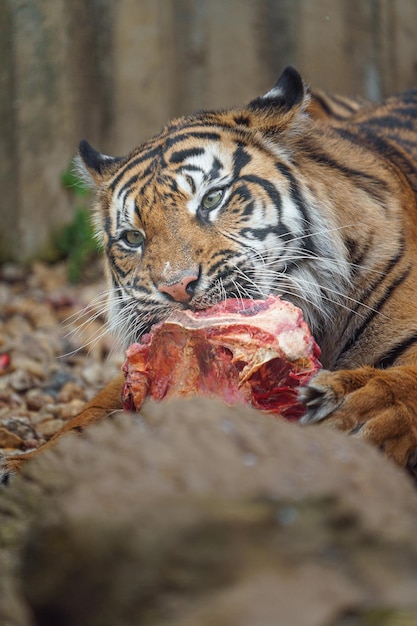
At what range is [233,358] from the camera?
2.31m

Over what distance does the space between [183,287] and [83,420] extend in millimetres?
733

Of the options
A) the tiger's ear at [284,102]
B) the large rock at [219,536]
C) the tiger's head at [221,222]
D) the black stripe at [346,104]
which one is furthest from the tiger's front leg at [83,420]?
the black stripe at [346,104]

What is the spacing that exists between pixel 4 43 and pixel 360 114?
8.75 ft

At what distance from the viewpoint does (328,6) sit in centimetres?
612

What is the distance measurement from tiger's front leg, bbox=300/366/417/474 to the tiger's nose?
55cm

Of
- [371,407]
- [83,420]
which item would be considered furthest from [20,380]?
[371,407]

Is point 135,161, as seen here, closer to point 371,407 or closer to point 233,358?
point 233,358

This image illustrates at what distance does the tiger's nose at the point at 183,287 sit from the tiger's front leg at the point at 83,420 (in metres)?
0.63

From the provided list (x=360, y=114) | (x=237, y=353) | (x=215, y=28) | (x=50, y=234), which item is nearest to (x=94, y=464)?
(x=237, y=353)

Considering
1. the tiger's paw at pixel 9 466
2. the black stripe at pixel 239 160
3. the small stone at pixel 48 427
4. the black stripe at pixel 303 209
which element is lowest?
the small stone at pixel 48 427

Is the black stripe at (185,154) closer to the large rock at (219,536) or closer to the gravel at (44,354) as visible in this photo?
the gravel at (44,354)

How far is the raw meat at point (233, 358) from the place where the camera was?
90.4 inches

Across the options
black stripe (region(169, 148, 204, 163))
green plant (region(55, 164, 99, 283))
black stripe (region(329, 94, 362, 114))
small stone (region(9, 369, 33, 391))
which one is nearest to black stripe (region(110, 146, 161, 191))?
black stripe (region(169, 148, 204, 163))

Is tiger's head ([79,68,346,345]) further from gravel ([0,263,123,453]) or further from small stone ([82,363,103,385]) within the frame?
small stone ([82,363,103,385])
